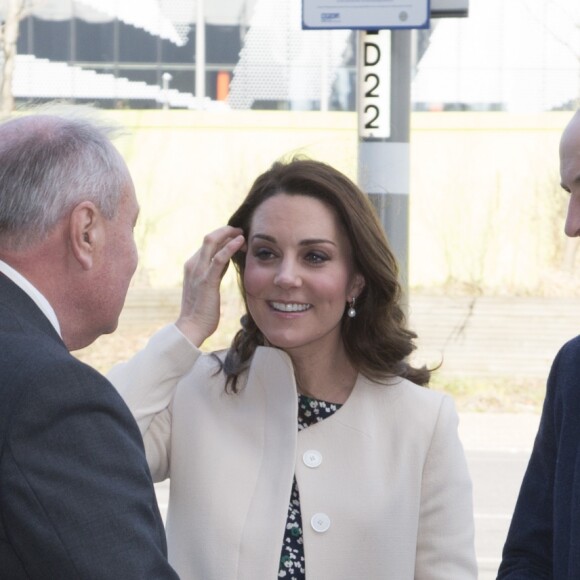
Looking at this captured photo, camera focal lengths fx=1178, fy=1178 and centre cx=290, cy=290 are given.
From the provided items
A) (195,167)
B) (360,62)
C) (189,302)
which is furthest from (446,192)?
(189,302)

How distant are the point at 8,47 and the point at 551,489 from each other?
1257 centimetres

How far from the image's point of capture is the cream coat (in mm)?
2699

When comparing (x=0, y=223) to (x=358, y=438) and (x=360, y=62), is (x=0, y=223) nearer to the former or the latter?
(x=358, y=438)

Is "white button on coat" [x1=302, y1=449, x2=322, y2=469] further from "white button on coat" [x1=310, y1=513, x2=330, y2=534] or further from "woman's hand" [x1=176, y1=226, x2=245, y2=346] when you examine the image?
"woman's hand" [x1=176, y1=226, x2=245, y2=346]

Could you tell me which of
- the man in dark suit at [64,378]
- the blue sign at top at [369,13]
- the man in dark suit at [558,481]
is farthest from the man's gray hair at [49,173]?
the blue sign at top at [369,13]

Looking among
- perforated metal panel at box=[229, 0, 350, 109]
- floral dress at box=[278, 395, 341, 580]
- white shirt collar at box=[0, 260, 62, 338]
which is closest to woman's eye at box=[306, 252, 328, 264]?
floral dress at box=[278, 395, 341, 580]

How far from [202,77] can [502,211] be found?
14.6 ft

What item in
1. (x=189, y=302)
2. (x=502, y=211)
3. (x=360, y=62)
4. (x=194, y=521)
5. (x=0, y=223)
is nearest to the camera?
(x=0, y=223)

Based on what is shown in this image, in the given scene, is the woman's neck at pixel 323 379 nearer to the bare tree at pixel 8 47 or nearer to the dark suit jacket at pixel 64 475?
the dark suit jacket at pixel 64 475

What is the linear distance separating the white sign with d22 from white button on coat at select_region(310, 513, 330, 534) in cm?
166

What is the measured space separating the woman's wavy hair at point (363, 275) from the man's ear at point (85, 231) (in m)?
1.07

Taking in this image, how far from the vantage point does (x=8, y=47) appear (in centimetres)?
1377

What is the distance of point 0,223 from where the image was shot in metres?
1.84

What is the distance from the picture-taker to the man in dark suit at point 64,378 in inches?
64.6
